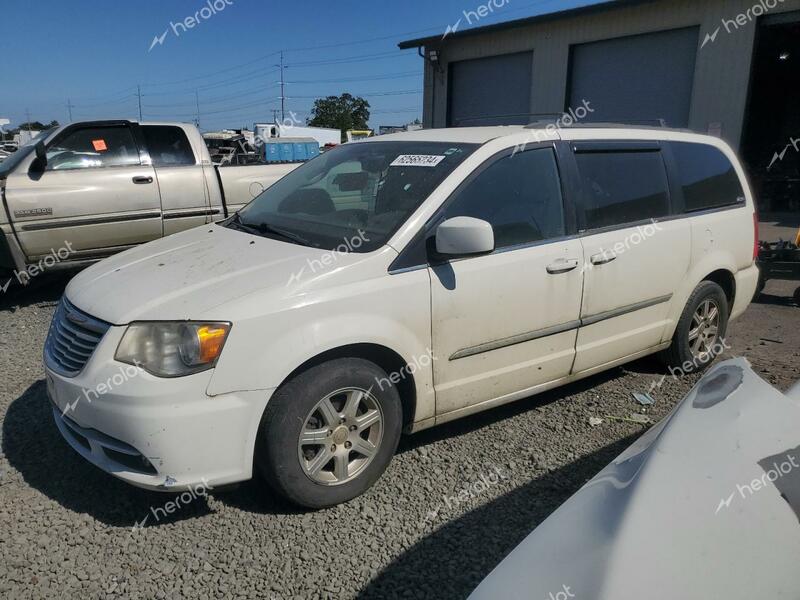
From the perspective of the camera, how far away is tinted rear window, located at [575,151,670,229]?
3.76 meters

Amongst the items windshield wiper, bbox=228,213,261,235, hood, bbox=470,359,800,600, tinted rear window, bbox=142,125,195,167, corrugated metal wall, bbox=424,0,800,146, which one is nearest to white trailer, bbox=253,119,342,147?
corrugated metal wall, bbox=424,0,800,146

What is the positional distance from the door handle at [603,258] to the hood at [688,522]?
188 centimetres

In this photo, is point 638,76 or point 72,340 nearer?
point 72,340

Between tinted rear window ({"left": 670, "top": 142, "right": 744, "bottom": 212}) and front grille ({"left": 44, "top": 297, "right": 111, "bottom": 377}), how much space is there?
Answer: 372 centimetres

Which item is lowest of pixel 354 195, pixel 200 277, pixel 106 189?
pixel 200 277

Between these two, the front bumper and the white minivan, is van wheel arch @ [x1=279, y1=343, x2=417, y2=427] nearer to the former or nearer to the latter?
the white minivan

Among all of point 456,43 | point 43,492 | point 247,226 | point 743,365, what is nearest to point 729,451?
point 743,365

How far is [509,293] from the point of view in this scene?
10.8ft

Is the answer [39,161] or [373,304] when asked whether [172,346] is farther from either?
[39,161]

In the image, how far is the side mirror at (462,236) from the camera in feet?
9.70

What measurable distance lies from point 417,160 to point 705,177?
231 cm

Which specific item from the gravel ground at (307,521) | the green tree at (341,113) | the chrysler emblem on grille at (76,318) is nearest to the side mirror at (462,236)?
the gravel ground at (307,521)

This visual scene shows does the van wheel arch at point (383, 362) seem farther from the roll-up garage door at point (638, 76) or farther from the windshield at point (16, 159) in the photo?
the roll-up garage door at point (638, 76)

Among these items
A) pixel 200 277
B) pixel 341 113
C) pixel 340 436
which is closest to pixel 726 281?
pixel 340 436
